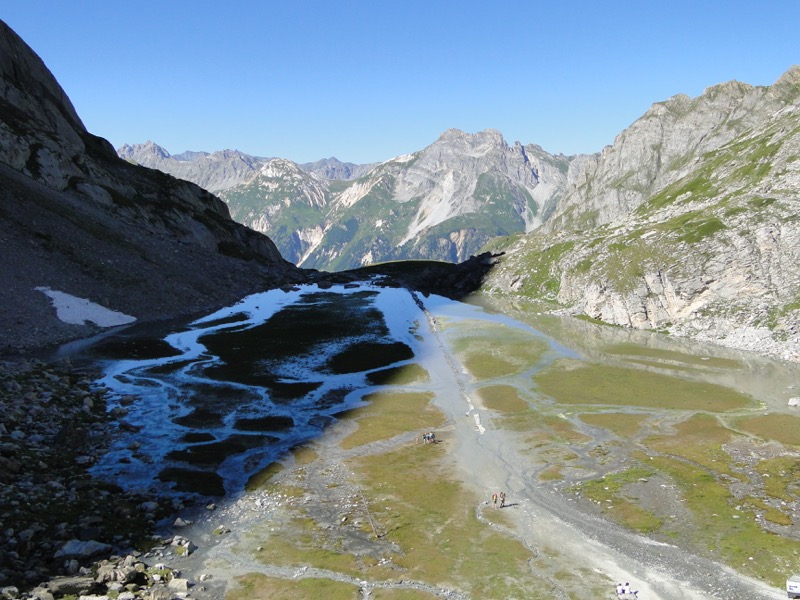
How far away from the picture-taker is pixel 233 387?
7762 cm

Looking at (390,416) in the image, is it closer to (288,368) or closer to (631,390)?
(288,368)

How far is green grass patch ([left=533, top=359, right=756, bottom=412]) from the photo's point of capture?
72062mm

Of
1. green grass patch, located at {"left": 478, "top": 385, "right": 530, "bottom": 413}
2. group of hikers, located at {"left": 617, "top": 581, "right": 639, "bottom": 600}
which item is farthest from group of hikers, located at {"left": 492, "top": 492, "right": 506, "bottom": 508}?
green grass patch, located at {"left": 478, "top": 385, "right": 530, "bottom": 413}

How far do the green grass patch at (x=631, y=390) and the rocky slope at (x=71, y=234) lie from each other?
265ft

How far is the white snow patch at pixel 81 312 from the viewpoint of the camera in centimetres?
10081

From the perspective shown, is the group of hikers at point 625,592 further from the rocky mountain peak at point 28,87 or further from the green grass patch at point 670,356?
the rocky mountain peak at point 28,87

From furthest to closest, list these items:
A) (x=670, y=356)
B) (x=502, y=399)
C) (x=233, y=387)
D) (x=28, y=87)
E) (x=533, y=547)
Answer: (x=28, y=87) → (x=670, y=356) → (x=233, y=387) → (x=502, y=399) → (x=533, y=547)

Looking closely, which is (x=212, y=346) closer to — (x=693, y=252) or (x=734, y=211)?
(x=693, y=252)

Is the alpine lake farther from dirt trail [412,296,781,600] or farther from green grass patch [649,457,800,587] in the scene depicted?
dirt trail [412,296,781,600]

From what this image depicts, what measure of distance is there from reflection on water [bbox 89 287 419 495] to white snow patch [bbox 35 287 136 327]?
11863mm

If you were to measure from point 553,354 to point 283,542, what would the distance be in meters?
75.3

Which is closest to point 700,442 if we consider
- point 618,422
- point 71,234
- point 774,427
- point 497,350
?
point 618,422

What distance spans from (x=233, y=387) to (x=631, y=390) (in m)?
55.8

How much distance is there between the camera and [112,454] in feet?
167
